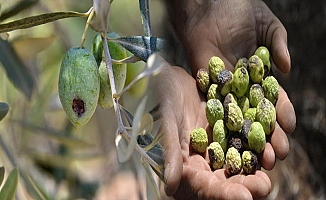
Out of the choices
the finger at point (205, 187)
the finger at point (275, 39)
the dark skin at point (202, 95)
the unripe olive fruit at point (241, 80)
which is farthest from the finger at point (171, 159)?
the finger at point (275, 39)

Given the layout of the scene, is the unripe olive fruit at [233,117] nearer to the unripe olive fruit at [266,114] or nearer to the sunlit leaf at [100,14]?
the unripe olive fruit at [266,114]

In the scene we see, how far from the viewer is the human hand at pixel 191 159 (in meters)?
1.05

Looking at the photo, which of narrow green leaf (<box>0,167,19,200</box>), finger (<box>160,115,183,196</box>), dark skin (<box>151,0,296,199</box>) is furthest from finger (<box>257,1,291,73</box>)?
narrow green leaf (<box>0,167,19,200</box>)

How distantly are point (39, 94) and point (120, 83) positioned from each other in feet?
1.14

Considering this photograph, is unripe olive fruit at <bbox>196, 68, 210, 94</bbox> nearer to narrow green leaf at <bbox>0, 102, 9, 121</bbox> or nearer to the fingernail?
the fingernail

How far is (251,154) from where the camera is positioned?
1.20 metres

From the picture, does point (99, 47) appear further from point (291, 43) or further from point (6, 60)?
point (291, 43)

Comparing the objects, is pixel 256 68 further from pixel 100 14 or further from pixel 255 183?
pixel 100 14

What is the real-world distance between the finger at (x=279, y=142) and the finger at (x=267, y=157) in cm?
1

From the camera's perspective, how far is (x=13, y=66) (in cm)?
63

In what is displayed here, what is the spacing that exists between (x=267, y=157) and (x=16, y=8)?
803mm

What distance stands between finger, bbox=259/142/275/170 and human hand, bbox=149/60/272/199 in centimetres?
3

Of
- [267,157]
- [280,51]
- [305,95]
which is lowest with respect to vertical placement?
[305,95]

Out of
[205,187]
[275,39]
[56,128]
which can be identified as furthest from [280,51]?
[56,128]
